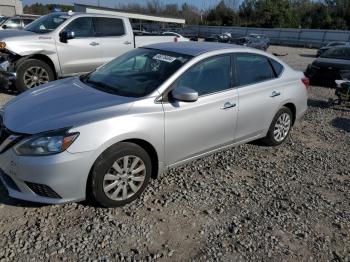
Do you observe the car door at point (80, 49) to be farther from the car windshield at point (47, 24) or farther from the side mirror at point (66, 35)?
the car windshield at point (47, 24)

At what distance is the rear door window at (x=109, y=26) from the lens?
28.6 feet

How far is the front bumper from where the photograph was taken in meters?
3.13

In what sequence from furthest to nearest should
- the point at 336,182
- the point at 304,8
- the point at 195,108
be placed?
the point at 304,8 < the point at 336,182 < the point at 195,108

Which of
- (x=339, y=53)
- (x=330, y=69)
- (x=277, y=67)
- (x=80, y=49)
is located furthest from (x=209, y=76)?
(x=339, y=53)

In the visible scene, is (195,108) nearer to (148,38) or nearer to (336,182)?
(336,182)

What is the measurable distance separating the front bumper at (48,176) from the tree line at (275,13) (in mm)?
50650

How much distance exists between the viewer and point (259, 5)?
67.8 meters

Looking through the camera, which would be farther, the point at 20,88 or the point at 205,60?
the point at 20,88

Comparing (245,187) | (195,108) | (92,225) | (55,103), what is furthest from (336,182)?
(55,103)

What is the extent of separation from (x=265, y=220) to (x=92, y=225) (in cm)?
175

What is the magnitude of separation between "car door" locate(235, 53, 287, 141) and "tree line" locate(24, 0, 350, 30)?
48570 millimetres

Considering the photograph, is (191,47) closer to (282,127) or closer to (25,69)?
(282,127)

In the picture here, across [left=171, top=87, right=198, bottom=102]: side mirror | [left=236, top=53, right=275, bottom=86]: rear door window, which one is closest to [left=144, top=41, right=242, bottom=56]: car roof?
[left=236, top=53, right=275, bottom=86]: rear door window

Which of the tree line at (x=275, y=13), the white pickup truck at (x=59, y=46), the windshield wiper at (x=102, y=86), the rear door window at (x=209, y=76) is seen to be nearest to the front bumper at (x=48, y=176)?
the windshield wiper at (x=102, y=86)
